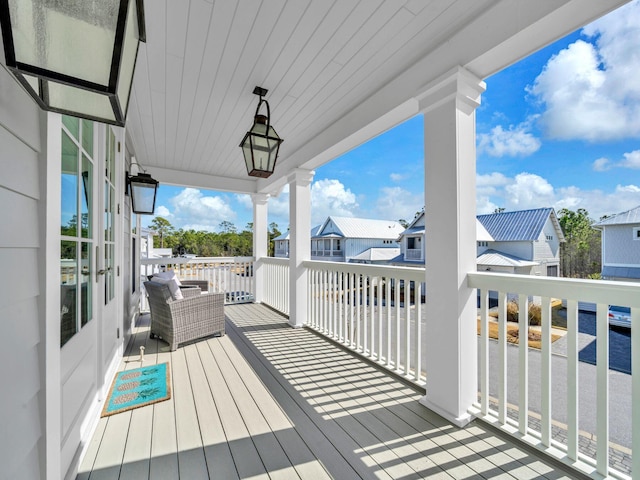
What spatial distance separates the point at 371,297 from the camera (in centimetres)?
294

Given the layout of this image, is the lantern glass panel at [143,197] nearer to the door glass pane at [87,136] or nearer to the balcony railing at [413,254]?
the door glass pane at [87,136]

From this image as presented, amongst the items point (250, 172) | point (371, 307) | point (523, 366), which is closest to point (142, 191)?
point (250, 172)

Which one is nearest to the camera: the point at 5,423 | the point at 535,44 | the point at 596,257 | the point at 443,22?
the point at 5,423

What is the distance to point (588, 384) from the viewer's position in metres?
2.66

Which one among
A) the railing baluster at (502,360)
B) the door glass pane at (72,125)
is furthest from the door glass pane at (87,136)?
the railing baluster at (502,360)

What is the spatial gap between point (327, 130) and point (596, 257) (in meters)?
2.68

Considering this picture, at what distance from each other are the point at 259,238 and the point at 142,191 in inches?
102

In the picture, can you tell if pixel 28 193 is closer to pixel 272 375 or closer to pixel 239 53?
pixel 239 53

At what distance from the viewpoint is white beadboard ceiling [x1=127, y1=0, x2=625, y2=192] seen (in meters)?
1.70

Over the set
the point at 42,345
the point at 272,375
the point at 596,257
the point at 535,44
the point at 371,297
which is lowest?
the point at 272,375

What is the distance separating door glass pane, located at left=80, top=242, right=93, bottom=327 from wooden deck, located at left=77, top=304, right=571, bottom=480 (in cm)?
77

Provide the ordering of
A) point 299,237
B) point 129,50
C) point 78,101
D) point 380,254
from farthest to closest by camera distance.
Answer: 1. point 299,237
2. point 380,254
3. point 78,101
4. point 129,50

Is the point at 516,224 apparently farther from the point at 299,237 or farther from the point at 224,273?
the point at 224,273

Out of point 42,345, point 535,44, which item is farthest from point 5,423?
point 535,44
